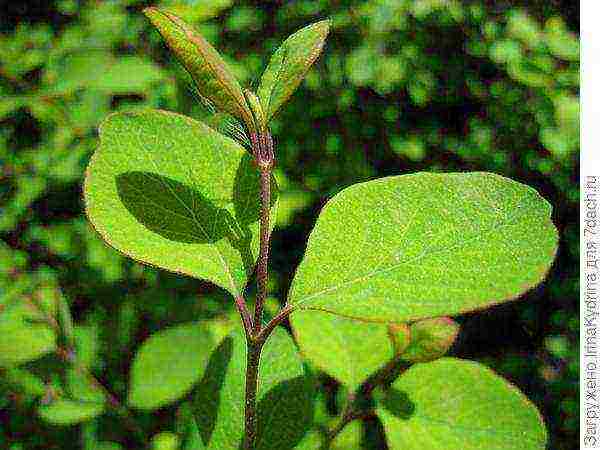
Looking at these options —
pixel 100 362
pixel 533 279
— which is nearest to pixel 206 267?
pixel 533 279

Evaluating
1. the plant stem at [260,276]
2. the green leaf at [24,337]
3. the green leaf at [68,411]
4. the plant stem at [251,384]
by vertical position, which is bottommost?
the green leaf at [68,411]

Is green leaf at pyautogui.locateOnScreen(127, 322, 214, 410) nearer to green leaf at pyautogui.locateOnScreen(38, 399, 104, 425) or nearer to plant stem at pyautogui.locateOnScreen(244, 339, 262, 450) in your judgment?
green leaf at pyautogui.locateOnScreen(38, 399, 104, 425)

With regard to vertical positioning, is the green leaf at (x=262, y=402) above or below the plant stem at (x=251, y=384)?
below

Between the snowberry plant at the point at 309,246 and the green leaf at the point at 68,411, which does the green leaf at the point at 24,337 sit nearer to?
the green leaf at the point at 68,411

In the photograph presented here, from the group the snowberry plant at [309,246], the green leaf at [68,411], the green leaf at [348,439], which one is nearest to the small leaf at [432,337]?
the snowberry plant at [309,246]

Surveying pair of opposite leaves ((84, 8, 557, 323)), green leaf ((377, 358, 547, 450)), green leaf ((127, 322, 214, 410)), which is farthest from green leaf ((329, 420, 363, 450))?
pair of opposite leaves ((84, 8, 557, 323))

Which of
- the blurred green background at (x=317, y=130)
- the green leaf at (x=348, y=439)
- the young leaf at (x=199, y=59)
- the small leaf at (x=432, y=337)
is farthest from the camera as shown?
the blurred green background at (x=317, y=130)

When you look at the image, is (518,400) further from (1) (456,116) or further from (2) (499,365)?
(1) (456,116)
